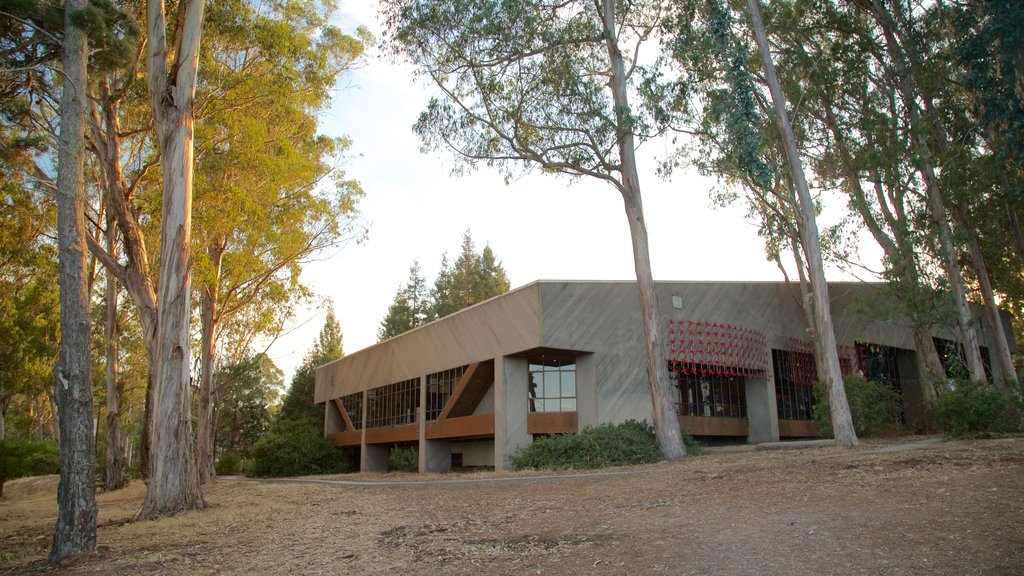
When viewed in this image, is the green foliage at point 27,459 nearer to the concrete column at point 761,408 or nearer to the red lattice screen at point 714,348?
the red lattice screen at point 714,348

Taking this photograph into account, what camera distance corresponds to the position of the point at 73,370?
7.19 m

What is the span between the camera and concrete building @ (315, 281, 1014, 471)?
1973 centimetres

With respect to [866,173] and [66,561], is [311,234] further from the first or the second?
[866,173]

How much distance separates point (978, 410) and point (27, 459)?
1117 inches

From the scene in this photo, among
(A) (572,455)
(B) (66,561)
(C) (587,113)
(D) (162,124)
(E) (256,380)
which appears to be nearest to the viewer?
(B) (66,561)

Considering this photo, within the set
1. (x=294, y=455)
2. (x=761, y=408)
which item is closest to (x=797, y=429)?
(x=761, y=408)

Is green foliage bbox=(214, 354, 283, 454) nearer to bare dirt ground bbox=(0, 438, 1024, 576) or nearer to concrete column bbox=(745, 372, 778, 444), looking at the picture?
concrete column bbox=(745, 372, 778, 444)

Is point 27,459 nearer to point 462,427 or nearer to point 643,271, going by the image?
point 462,427

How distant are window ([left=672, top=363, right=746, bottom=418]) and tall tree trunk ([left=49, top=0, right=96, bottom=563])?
16669mm

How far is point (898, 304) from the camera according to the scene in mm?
20016

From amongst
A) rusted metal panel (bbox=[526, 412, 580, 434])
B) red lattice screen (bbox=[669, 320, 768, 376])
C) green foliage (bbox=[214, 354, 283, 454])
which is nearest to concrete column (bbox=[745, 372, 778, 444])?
red lattice screen (bbox=[669, 320, 768, 376])

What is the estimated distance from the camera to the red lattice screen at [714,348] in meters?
20.8

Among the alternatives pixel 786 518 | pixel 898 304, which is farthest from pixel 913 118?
pixel 786 518

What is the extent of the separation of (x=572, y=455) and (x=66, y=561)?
10509 millimetres
